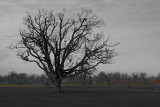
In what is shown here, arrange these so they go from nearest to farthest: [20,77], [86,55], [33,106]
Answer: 1. [33,106]
2. [86,55]
3. [20,77]

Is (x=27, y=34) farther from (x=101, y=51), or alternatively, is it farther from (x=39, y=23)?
(x=101, y=51)

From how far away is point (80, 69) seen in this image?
34969 mm

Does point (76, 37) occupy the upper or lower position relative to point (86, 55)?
upper

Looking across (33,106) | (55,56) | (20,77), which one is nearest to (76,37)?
(55,56)

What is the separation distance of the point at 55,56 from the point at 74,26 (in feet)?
18.2

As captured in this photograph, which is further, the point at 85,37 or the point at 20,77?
the point at 20,77

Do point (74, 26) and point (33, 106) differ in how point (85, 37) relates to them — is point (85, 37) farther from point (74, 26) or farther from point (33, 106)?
point (33, 106)

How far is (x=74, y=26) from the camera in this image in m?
35.1

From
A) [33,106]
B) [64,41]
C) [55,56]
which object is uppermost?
[64,41]

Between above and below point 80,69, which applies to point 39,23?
above

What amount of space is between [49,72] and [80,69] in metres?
4.86

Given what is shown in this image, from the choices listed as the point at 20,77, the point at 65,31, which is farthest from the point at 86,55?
the point at 20,77

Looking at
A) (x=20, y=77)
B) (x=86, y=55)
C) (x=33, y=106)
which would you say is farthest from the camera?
(x=20, y=77)

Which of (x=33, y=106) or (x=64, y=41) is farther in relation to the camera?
(x=64, y=41)
